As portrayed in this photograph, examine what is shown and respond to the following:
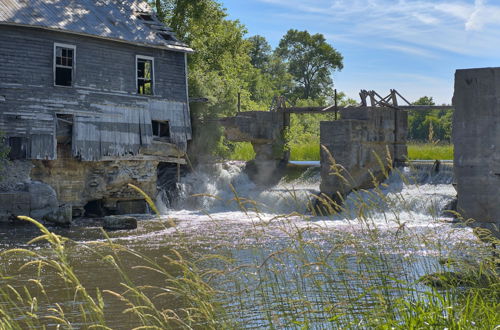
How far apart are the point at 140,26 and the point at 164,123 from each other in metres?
3.41

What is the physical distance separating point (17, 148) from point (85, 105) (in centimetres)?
250

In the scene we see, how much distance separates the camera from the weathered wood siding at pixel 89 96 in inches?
737

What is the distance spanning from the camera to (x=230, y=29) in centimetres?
3253

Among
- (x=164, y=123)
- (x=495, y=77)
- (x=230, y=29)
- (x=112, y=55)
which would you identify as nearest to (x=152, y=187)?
(x=164, y=123)

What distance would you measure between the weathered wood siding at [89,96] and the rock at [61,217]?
7.03 ft

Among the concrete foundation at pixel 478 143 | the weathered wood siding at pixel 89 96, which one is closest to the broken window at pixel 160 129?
the weathered wood siding at pixel 89 96

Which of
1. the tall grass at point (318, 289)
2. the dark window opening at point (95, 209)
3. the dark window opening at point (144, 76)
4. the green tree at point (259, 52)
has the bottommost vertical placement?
the dark window opening at point (95, 209)

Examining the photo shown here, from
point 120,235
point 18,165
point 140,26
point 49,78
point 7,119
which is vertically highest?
point 140,26

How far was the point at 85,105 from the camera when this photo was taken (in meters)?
20.0

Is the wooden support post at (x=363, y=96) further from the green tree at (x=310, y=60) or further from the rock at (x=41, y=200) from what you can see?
the green tree at (x=310, y=60)

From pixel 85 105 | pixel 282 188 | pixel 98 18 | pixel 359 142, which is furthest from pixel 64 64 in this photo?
pixel 359 142

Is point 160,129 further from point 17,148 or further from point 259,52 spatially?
point 259,52

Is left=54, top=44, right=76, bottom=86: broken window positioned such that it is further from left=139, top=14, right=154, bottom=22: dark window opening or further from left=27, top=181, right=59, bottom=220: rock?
left=27, top=181, right=59, bottom=220: rock

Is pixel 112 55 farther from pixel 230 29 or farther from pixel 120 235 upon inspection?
pixel 230 29
